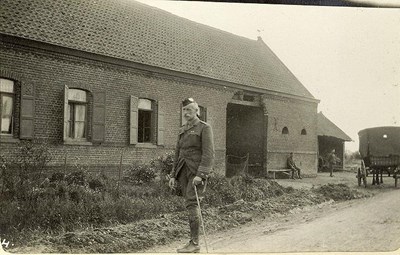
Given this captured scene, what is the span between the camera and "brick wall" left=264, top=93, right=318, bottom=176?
18.6m

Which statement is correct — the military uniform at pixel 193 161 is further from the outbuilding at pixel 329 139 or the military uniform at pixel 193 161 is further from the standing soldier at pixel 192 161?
the outbuilding at pixel 329 139

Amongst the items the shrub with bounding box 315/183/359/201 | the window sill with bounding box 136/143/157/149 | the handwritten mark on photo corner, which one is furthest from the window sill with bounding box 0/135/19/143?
the shrub with bounding box 315/183/359/201

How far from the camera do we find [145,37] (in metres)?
13.4

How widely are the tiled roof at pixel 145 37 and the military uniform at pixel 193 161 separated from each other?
225 inches

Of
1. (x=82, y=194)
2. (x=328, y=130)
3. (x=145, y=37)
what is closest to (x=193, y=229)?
(x=82, y=194)

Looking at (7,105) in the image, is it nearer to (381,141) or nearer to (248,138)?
(248,138)

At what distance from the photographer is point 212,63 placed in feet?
51.4

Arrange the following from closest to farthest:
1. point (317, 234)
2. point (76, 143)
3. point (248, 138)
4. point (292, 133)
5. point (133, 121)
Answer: point (317, 234) < point (76, 143) < point (133, 121) < point (248, 138) < point (292, 133)

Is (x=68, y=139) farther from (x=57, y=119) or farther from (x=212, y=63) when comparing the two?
(x=212, y=63)

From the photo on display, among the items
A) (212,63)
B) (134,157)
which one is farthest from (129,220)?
(212,63)

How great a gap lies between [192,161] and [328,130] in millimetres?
25131

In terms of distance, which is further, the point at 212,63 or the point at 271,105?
the point at 271,105

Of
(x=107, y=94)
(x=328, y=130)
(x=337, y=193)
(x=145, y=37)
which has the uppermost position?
(x=145, y=37)

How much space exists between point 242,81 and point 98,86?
664 centimetres
